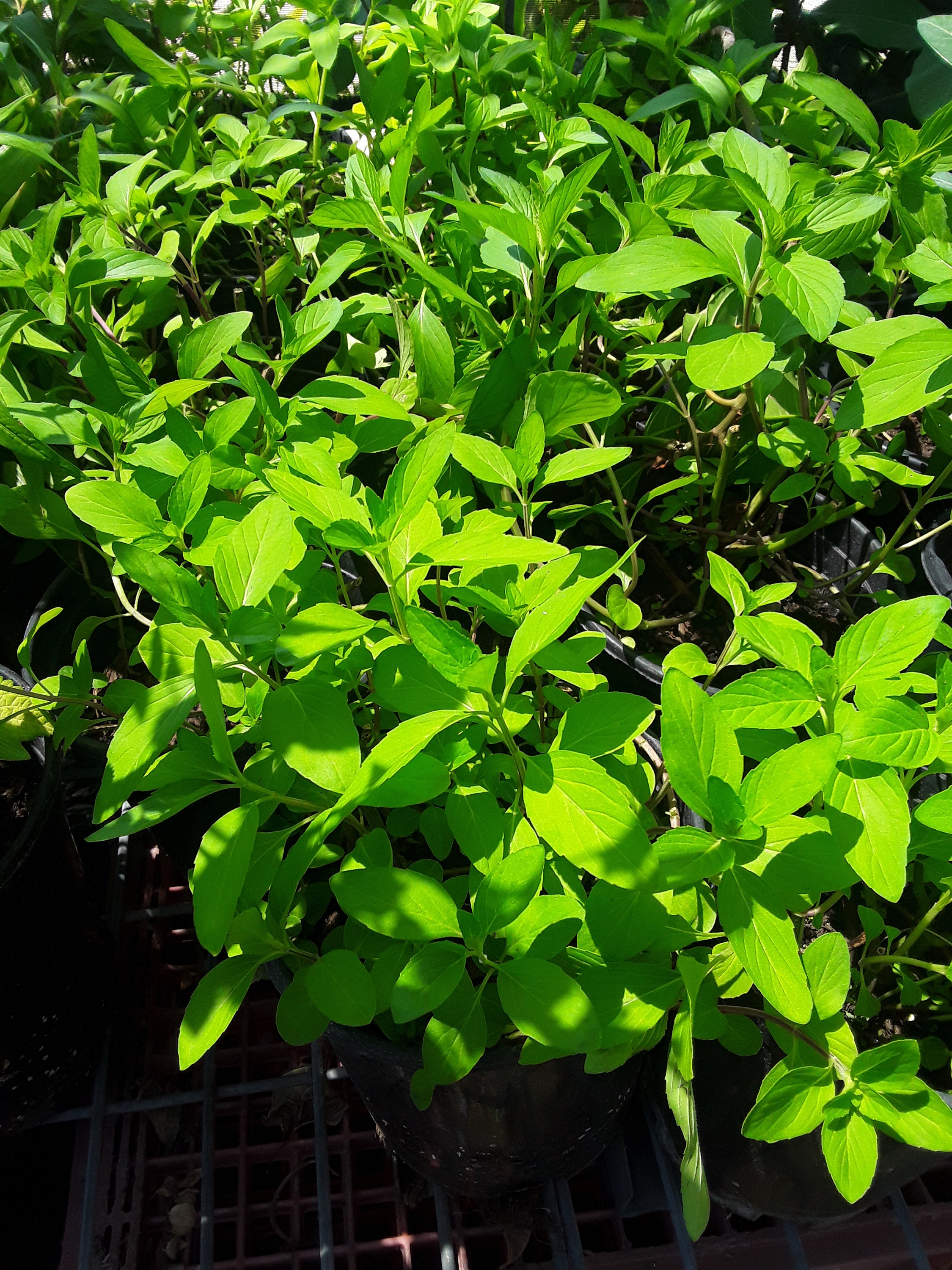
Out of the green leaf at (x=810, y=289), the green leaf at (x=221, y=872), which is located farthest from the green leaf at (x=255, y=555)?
the green leaf at (x=810, y=289)

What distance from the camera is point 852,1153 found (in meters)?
0.45

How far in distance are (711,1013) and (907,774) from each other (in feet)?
0.68

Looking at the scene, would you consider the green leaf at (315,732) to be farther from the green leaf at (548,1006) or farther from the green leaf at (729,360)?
the green leaf at (729,360)

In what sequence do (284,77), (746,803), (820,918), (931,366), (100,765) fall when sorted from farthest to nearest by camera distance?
(284,77) → (100,765) → (820,918) → (931,366) → (746,803)

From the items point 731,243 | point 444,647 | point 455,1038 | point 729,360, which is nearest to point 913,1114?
point 455,1038

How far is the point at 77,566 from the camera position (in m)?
0.90

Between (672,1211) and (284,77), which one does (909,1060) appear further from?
(284,77)

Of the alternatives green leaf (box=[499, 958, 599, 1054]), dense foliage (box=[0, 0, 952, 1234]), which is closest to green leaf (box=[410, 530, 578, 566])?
dense foliage (box=[0, 0, 952, 1234])

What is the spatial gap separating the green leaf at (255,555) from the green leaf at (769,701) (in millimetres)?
246

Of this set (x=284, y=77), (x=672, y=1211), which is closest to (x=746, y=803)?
(x=672, y=1211)

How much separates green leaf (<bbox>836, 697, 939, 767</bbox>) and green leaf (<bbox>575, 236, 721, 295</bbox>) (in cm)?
31

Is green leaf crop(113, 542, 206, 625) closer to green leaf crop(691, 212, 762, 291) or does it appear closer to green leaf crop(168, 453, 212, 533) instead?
green leaf crop(168, 453, 212, 533)

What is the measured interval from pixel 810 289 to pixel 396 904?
0.46 metres

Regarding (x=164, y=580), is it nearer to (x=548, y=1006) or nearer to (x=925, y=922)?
(x=548, y=1006)
